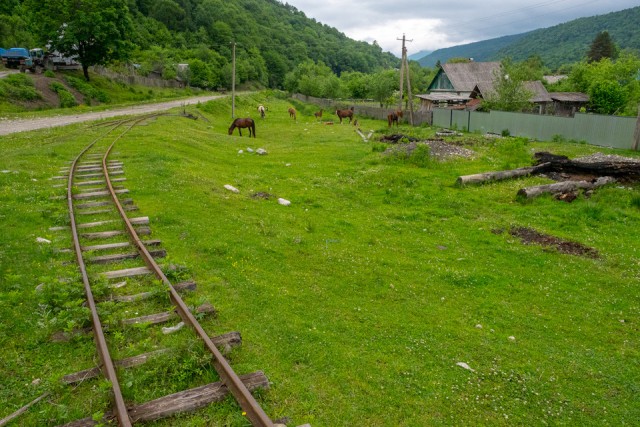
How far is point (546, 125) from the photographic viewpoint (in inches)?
1224

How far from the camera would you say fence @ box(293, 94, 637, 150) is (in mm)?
26609

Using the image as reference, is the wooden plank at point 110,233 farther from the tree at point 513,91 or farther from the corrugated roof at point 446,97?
the corrugated roof at point 446,97

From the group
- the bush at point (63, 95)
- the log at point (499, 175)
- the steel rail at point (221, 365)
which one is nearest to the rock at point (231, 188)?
the steel rail at point (221, 365)

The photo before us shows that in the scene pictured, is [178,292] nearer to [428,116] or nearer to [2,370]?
[2,370]

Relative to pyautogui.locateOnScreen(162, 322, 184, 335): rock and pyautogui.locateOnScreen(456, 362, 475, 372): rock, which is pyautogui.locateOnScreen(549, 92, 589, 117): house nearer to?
pyautogui.locateOnScreen(456, 362, 475, 372): rock

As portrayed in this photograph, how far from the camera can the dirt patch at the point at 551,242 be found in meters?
10.9

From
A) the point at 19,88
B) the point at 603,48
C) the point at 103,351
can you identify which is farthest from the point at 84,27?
the point at 603,48

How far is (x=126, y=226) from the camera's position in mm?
10055

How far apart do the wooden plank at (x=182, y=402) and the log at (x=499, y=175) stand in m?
14.0

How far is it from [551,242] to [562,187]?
18.7ft

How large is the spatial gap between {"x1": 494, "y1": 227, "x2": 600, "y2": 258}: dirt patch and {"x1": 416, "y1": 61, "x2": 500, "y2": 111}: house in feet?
174

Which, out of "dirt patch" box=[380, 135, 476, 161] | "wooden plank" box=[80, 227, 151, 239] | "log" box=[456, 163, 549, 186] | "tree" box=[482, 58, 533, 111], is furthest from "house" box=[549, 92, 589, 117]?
"wooden plank" box=[80, 227, 151, 239]

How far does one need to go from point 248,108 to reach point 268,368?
54.9 m

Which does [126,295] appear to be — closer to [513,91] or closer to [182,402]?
[182,402]
